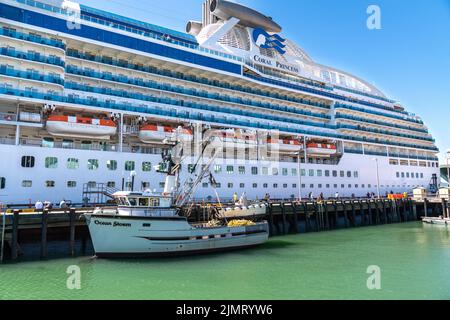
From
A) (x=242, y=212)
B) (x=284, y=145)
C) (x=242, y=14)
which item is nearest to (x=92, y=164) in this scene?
(x=242, y=212)

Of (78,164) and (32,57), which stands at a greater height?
(32,57)

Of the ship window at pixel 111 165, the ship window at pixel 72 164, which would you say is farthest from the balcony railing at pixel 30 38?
the ship window at pixel 111 165

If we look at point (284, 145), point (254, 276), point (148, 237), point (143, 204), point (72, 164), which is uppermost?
point (284, 145)

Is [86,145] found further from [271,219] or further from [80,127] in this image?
[271,219]

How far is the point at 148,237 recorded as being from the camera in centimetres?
1812

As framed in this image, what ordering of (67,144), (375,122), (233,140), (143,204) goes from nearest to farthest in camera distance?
(143,204) < (67,144) < (233,140) < (375,122)

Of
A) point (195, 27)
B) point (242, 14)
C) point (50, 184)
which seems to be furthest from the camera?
point (195, 27)

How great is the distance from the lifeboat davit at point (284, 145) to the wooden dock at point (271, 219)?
8.06 m

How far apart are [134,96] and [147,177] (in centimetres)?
776

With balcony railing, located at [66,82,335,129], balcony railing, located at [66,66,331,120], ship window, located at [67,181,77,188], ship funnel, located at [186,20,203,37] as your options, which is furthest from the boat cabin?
ship funnel, located at [186,20,203,37]

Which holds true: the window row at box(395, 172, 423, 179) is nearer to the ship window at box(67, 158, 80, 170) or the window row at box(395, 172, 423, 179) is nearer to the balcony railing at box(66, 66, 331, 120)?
the balcony railing at box(66, 66, 331, 120)

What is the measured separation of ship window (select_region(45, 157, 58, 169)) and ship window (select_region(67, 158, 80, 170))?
88cm

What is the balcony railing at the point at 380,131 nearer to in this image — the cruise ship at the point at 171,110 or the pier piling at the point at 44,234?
the cruise ship at the point at 171,110

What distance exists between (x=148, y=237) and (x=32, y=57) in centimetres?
1773
